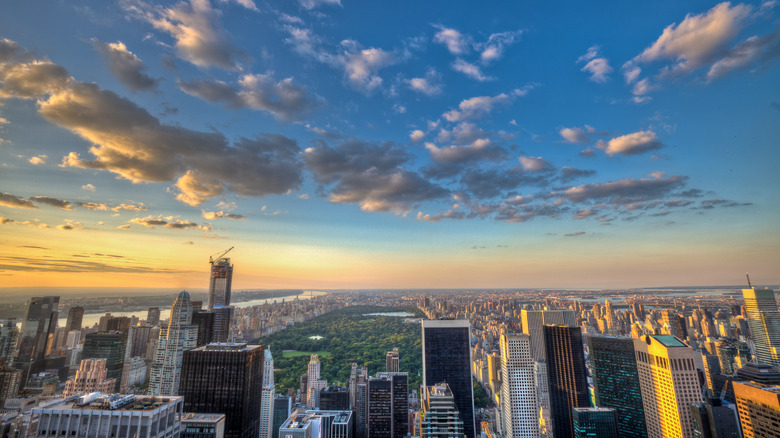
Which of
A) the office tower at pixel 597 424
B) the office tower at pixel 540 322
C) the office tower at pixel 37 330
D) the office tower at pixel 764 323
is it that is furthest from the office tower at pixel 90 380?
the office tower at pixel 764 323

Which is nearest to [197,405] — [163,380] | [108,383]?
[163,380]

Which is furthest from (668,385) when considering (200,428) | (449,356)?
(200,428)

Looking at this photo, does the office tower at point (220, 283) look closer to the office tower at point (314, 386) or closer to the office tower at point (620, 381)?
the office tower at point (314, 386)

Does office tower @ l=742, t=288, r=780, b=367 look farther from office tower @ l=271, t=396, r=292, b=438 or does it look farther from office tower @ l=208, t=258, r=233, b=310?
office tower @ l=208, t=258, r=233, b=310

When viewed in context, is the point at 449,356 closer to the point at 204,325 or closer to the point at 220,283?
the point at 204,325

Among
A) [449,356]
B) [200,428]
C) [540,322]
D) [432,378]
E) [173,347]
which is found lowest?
[432,378]

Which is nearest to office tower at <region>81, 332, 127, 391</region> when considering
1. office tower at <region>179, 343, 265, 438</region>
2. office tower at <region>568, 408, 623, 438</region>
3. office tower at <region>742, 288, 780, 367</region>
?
office tower at <region>179, 343, 265, 438</region>

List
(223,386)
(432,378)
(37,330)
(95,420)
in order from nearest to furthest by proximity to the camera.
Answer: (95,420), (223,386), (37,330), (432,378)
